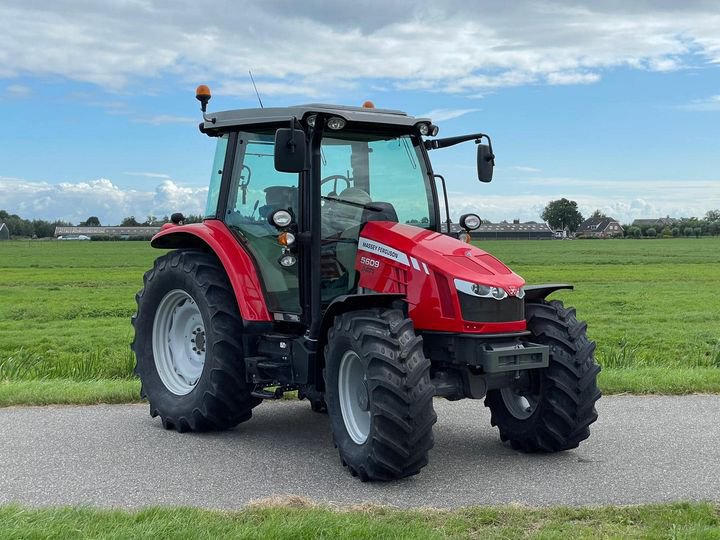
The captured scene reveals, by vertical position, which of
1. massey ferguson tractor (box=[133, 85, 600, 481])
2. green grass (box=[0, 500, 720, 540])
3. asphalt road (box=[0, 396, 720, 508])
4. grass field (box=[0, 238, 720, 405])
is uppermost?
massey ferguson tractor (box=[133, 85, 600, 481])

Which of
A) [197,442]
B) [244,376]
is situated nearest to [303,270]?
[244,376]

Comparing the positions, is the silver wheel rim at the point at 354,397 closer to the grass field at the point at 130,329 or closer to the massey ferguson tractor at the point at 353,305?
the massey ferguson tractor at the point at 353,305

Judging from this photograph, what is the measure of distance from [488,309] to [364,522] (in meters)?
1.92

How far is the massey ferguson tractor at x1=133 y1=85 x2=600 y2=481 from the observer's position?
568 centimetres

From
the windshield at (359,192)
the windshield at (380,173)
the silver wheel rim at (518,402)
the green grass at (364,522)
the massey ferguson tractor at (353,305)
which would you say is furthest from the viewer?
the windshield at (380,173)

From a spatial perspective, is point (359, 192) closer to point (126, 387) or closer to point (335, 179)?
point (335, 179)

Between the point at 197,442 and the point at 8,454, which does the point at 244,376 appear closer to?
the point at 197,442

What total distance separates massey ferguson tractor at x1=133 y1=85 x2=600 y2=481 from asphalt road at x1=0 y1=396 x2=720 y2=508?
23cm

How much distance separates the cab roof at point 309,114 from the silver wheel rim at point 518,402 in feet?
7.39

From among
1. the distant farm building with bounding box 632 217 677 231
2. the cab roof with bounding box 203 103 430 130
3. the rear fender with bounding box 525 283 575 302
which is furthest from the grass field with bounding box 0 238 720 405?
the distant farm building with bounding box 632 217 677 231

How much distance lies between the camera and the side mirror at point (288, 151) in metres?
5.83

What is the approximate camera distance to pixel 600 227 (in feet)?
484

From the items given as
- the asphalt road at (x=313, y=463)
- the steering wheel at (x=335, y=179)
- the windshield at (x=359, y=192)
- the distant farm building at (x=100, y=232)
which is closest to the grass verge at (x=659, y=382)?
the asphalt road at (x=313, y=463)

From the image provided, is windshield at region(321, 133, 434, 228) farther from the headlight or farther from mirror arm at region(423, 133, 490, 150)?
the headlight
